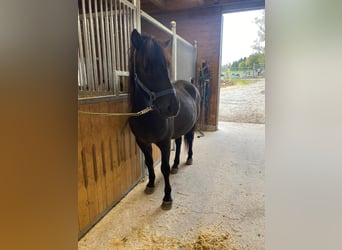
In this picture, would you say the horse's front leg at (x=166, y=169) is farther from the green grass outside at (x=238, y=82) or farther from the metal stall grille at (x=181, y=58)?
the green grass outside at (x=238, y=82)

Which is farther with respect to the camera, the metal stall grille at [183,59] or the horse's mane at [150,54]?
the metal stall grille at [183,59]

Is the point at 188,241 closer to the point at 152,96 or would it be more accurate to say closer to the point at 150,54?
the point at 152,96

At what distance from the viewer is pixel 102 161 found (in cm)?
161

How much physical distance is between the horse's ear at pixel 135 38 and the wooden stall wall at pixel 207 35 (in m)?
3.60

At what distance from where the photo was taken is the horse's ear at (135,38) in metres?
1.47

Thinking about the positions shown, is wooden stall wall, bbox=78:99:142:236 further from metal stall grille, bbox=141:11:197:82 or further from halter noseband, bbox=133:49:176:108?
metal stall grille, bbox=141:11:197:82

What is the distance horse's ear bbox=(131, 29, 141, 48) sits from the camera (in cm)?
147

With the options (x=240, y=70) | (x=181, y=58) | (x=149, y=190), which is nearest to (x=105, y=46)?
(x=149, y=190)

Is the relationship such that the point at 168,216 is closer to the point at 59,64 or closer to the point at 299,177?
the point at 299,177

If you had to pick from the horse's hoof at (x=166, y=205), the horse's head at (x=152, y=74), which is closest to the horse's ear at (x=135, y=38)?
the horse's head at (x=152, y=74)

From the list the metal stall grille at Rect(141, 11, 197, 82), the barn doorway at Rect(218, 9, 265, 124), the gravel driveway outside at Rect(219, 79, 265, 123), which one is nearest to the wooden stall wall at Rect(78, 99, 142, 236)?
the metal stall grille at Rect(141, 11, 197, 82)

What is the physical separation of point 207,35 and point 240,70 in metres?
1.22

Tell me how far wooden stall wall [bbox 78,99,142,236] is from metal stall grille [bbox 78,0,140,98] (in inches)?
6.4

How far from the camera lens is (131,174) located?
6.65 feet
